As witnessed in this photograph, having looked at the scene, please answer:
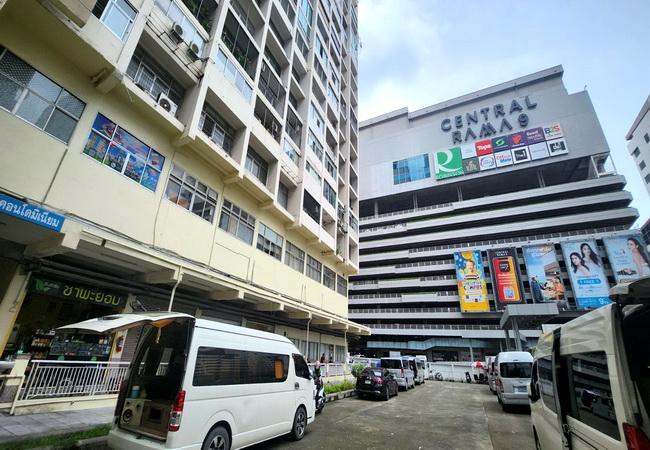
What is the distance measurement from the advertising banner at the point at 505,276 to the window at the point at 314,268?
39.8 metres

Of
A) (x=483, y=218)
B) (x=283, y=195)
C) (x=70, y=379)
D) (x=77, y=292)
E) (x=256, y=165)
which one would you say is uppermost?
(x=483, y=218)

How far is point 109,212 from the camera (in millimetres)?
8875

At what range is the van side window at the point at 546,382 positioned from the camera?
468 cm

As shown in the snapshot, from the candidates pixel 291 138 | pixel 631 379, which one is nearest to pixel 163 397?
pixel 631 379

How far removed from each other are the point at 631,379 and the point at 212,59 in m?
14.6

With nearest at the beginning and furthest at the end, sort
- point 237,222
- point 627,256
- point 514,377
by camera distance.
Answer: point 514,377 < point 237,222 < point 627,256

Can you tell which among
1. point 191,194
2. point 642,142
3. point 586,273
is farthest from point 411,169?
point 191,194

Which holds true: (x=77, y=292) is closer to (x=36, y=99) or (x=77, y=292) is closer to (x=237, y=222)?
(x=36, y=99)

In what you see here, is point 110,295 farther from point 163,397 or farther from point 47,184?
point 163,397

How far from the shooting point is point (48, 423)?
6.20 meters

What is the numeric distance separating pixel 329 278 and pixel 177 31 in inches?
716

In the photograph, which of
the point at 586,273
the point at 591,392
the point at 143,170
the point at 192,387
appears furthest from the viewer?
the point at 586,273

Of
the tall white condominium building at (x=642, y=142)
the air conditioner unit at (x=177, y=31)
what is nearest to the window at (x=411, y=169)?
the tall white condominium building at (x=642, y=142)

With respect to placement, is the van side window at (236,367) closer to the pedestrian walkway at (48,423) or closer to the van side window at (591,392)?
the pedestrian walkway at (48,423)
